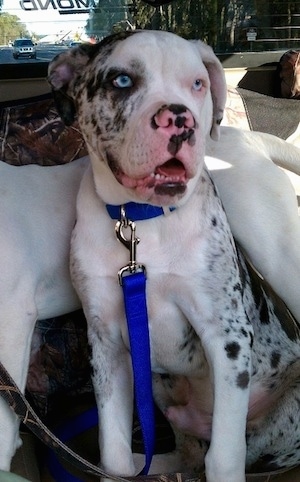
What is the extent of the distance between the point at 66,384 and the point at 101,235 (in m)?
0.77

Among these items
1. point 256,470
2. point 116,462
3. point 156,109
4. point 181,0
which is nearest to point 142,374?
point 116,462

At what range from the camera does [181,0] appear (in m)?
4.15

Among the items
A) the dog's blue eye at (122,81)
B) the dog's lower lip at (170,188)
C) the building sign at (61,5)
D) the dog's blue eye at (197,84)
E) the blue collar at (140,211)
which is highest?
the building sign at (61,5)

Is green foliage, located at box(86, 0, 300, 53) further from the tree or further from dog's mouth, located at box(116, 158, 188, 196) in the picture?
dog's mouth, located at box(116, 158, 188, 196)

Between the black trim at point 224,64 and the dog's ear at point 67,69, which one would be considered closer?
the dog's ear at point 67,69

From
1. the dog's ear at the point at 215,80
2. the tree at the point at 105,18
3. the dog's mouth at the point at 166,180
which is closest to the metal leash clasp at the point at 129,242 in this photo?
the dog's mouth at the point at 166,180

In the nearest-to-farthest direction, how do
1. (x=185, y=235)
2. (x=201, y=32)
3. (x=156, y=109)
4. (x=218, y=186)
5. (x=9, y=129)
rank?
(x=156, y=109) → (x=185, y=235) → (x=218, y=186) → (x=9, y=129) → (x=201, y=32)

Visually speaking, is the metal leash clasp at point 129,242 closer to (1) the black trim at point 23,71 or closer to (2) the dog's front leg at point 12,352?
(2) the dog's front leg at point 12,352

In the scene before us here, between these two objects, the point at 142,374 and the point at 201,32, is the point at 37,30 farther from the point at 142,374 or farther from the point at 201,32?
the point at 142,374

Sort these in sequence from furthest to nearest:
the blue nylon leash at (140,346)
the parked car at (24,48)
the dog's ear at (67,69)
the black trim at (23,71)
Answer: the parked car at (24,48) < the black trim at (23,71) < the dog's ear at (67,69) < the blue nylon leash at (140,346)

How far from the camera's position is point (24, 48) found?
4.20 m

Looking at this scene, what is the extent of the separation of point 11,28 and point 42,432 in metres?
3.12

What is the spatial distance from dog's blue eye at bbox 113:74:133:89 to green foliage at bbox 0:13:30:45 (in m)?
2.68

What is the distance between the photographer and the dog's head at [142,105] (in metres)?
1.63
